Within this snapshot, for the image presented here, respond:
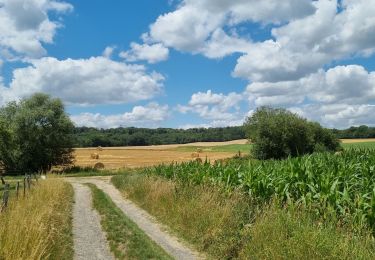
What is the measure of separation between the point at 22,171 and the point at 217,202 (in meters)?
43.8

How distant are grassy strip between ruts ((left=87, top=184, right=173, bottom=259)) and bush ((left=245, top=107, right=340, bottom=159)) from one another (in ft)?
150

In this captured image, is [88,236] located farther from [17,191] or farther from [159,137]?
[159,137]

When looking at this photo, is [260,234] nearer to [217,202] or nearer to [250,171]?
[217,202]

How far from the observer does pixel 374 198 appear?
349 inches

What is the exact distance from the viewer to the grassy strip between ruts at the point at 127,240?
11.0 metres

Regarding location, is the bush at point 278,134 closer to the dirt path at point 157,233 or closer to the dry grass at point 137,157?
the dry grass at point 137,157

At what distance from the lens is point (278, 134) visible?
6188 centimetres

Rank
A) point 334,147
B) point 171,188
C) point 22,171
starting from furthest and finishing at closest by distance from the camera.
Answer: point 334,147 → point 22,171 → point 171,188

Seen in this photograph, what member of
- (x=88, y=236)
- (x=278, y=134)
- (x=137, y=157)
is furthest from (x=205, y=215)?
(x=137, y=157)

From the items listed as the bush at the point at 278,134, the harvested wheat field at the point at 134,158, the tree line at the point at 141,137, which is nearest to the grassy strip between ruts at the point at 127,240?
the harvested wheat field at the point at 134,158

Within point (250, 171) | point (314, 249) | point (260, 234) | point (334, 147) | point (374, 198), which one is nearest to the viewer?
point (314, 249)

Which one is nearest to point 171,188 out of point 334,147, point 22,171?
point 22,171

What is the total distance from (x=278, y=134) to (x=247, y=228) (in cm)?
5224

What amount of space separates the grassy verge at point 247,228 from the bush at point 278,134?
146ft
